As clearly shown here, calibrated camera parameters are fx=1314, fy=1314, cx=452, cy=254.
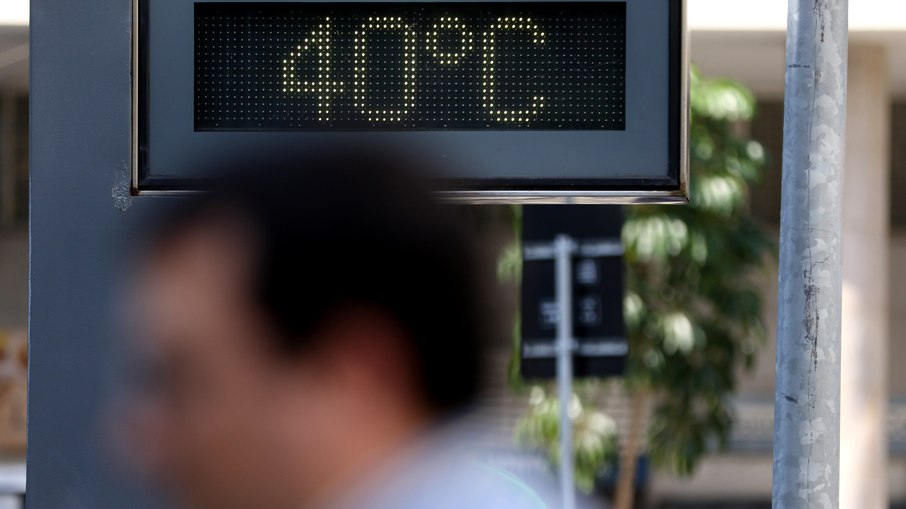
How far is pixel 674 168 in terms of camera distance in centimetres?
219

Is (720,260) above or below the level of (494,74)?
below

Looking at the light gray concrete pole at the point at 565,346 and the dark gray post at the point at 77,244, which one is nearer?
the dark gray post at the point at 77,244

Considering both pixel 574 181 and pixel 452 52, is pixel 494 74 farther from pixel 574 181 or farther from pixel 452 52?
pixel 574 181

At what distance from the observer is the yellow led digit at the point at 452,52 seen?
2.21m

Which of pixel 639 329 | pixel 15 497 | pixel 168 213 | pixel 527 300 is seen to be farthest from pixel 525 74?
pixel 15 497

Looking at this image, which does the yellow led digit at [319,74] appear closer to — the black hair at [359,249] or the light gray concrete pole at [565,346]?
the black hair at [359,249]

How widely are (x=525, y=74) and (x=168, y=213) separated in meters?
0.71

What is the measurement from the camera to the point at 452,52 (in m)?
2.21

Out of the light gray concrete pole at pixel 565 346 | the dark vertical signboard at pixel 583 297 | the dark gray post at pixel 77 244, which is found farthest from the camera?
the dark vertical signboard at pixel 583 297

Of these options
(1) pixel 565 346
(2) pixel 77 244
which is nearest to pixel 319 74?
(2) pixel 77 244

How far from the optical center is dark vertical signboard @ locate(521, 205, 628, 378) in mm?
5711

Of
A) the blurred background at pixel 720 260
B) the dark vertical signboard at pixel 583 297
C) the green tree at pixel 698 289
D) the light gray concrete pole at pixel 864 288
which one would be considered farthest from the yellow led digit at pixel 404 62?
the light gray concrete pole at pixel 864 288

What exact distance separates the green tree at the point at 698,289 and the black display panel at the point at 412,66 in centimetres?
453

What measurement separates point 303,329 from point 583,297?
3.65 meters
